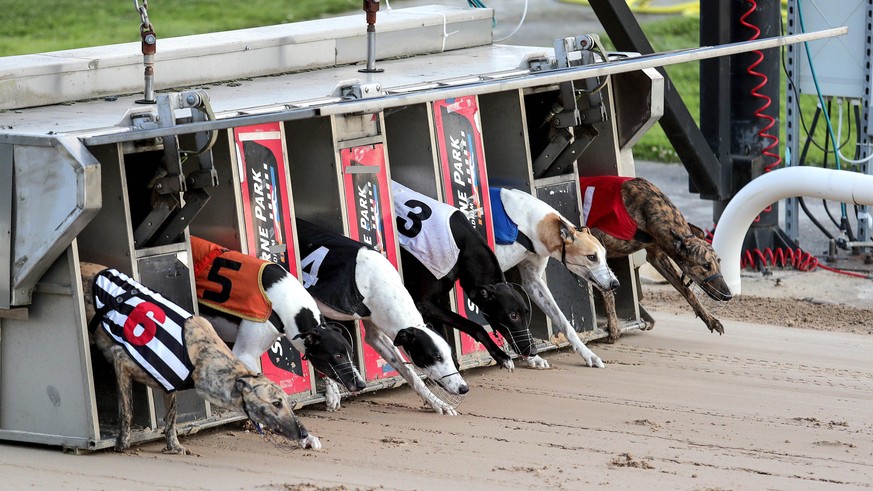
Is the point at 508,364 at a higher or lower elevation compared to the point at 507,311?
lower

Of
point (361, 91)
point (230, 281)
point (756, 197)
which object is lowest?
point (756, 197)

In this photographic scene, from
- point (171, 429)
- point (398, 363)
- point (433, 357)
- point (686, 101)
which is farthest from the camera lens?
point (686, 101)

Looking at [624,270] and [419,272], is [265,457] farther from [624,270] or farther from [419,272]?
[624,270]

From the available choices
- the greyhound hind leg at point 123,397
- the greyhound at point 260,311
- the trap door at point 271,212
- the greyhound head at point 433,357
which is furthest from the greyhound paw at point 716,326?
the greyhound hind leg at point 123,397

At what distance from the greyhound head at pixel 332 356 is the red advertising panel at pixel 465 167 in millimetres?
1589

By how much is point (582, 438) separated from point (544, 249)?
5.02 ft

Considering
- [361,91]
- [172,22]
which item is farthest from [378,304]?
[172,22]

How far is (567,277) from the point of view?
8.58 meters

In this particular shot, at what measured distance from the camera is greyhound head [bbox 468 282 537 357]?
7277 millimetres

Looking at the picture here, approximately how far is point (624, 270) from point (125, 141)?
3647 millimetres

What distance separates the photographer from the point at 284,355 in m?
7.17

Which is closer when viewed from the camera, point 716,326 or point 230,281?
point 230,281

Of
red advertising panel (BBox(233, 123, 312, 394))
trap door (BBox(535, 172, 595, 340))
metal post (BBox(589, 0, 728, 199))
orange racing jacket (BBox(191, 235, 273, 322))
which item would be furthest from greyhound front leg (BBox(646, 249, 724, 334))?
orange racing jacket (BBox(191, 235, 273, 322))

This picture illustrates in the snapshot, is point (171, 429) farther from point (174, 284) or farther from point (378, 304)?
point (378, 304)
